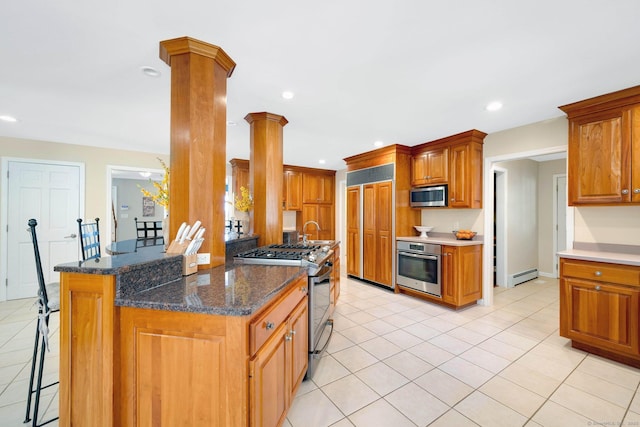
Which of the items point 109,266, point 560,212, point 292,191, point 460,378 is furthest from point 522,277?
point 109,266

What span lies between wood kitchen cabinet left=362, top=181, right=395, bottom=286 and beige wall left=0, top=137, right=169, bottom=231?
398 centimetres

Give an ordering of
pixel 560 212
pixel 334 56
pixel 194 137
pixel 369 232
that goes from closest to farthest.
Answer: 1. pixel 194 137
2. pixel 334 56
3. pixel 369 232
4. pixel 560 212

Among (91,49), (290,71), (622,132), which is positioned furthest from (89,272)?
(622,132)

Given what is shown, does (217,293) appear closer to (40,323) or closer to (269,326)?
(269,326)

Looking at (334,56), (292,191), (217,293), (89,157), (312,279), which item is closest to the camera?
(217,293)

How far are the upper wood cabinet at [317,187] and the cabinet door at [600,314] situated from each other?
4.58 metres

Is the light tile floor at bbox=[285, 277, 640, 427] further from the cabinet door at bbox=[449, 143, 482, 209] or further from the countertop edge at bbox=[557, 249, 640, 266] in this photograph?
the cabinet door at bbox=[449, 143, 482, 209]

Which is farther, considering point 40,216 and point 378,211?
point 378,211

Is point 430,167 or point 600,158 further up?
point 430,167

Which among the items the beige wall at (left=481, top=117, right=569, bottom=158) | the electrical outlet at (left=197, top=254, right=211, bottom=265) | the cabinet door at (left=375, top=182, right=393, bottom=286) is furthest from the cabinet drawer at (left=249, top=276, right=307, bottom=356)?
the beige wall at (left=481, top=117, right=569, bottom=158)

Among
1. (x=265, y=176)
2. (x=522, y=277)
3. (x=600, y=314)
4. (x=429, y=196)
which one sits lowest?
(x=522, y=277)

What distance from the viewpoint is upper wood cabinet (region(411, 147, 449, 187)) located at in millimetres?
3791

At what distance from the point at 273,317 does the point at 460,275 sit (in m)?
2.94

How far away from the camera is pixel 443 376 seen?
2.03 metres
